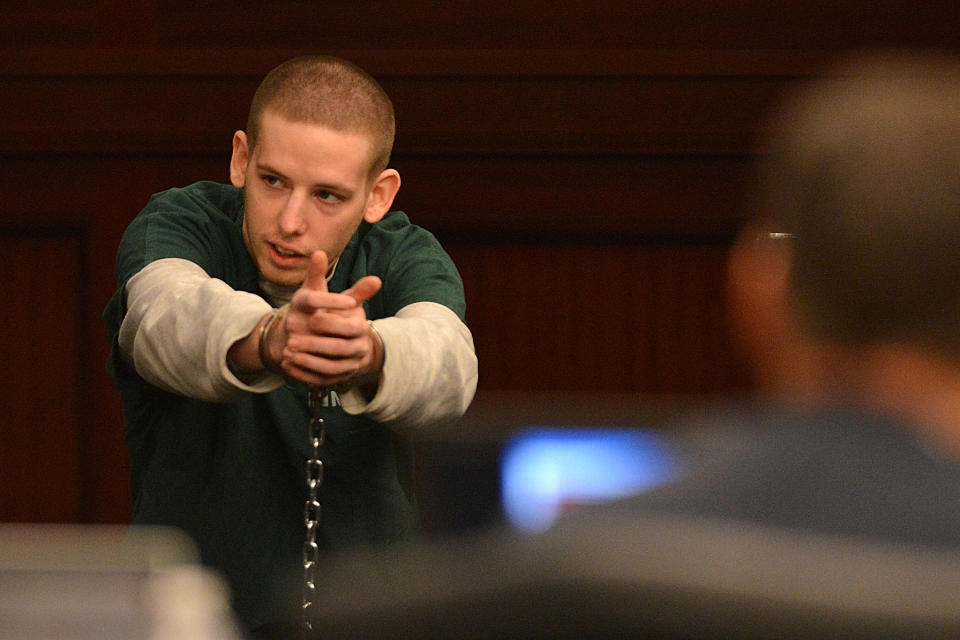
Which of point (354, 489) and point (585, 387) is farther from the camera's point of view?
point (585, 387)

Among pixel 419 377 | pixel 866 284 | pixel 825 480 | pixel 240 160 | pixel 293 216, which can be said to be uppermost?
pixel 240 160

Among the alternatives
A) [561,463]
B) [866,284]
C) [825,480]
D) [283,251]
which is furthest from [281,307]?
[825,480]

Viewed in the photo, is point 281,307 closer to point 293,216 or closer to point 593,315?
point 293,216

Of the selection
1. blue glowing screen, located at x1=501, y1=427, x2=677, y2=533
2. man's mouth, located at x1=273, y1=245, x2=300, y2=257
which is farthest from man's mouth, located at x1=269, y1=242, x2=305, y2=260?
blue glowing screen, located at x1=501, y1=427, x2=677, y2=533

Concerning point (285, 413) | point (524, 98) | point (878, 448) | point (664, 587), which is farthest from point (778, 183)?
point (524, 98)

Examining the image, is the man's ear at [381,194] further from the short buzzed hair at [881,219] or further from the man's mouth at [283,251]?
the short buzzed hair at [881,219]

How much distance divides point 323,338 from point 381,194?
44 centimetres

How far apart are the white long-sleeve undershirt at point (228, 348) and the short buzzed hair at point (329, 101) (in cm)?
26

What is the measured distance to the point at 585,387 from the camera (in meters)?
2.30

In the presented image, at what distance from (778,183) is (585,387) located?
1.52m

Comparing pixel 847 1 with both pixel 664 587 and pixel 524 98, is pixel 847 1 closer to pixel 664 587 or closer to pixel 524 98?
pixel 524 98

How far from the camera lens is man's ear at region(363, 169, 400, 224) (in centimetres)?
164

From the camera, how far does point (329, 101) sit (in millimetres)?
1558

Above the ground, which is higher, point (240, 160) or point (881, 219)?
point (240, 160)
